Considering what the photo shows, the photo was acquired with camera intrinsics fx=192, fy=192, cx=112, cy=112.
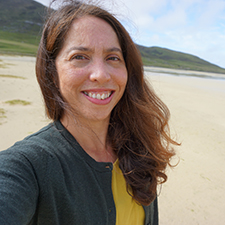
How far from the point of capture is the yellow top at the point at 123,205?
1.40 metres

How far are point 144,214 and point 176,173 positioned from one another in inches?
120

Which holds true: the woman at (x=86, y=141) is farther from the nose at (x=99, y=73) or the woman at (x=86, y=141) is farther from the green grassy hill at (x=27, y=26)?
the green grassy hill at (x=27, y=26)

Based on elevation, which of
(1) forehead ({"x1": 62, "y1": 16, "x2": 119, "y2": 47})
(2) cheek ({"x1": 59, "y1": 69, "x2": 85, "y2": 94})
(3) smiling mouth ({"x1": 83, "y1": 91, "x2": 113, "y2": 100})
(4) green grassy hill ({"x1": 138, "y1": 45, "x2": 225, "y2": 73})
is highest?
(4) green grassy hill ({"x1": 138, "y1": 45, "x2": 225, "y2": 73})

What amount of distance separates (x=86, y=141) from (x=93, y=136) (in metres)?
0.09

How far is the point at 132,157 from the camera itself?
5.91 ft

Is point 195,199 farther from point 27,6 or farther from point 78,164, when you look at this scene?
point 27,6

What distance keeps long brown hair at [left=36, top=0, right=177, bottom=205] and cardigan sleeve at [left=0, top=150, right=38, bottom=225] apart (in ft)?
1.83

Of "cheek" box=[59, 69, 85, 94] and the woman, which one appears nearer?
the woman

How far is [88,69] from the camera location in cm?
141

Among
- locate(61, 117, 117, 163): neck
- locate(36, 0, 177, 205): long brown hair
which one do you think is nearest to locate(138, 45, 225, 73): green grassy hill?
locate(36, 0, 177, 205): long brown hair

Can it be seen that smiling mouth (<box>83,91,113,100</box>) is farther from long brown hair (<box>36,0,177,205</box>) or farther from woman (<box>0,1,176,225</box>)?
long brown hair (<box>36,0,177,205</box>)

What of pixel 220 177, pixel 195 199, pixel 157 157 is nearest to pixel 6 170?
pixel 157 157

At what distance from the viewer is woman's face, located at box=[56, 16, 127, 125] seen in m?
1.40

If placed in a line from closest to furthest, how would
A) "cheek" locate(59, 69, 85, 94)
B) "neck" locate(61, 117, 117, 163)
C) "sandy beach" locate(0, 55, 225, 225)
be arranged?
"cheek" locate(59, 69, 85, 94), "neck" locate(61, 117, 117, 163), "sandy beach" locate(0, 55, 225, 225)
